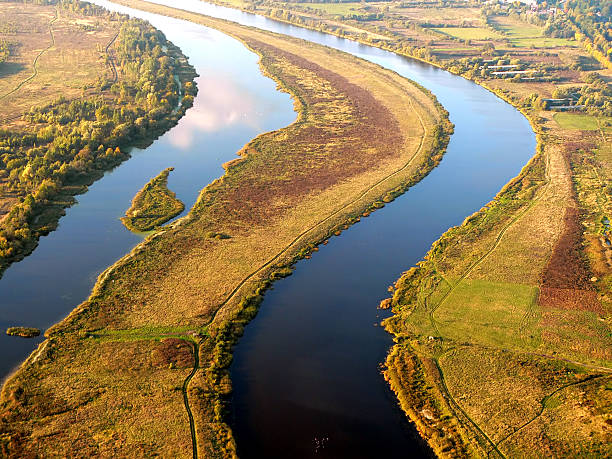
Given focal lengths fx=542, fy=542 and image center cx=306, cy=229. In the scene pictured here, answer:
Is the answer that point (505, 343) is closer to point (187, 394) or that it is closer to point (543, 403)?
point (543, 403)

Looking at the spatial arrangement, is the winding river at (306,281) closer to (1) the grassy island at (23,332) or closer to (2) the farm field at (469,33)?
(1) the grassy island at (23,332)

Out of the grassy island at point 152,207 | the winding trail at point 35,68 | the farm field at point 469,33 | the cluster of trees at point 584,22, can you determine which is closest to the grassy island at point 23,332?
the grassy island at point 152,207

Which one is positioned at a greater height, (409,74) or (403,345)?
(409,74)

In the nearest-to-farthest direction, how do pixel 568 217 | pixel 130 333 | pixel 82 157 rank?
pixel 130 333
pixel 568 217
pixel 82 157

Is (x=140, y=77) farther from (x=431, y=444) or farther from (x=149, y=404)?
(x=431, y=444)

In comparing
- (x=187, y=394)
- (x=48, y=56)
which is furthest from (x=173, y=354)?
(x=48, y=56)

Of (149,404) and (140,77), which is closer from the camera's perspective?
(149,404)

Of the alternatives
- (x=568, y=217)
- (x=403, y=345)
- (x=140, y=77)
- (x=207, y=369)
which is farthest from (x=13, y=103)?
(x=568, y=217)
